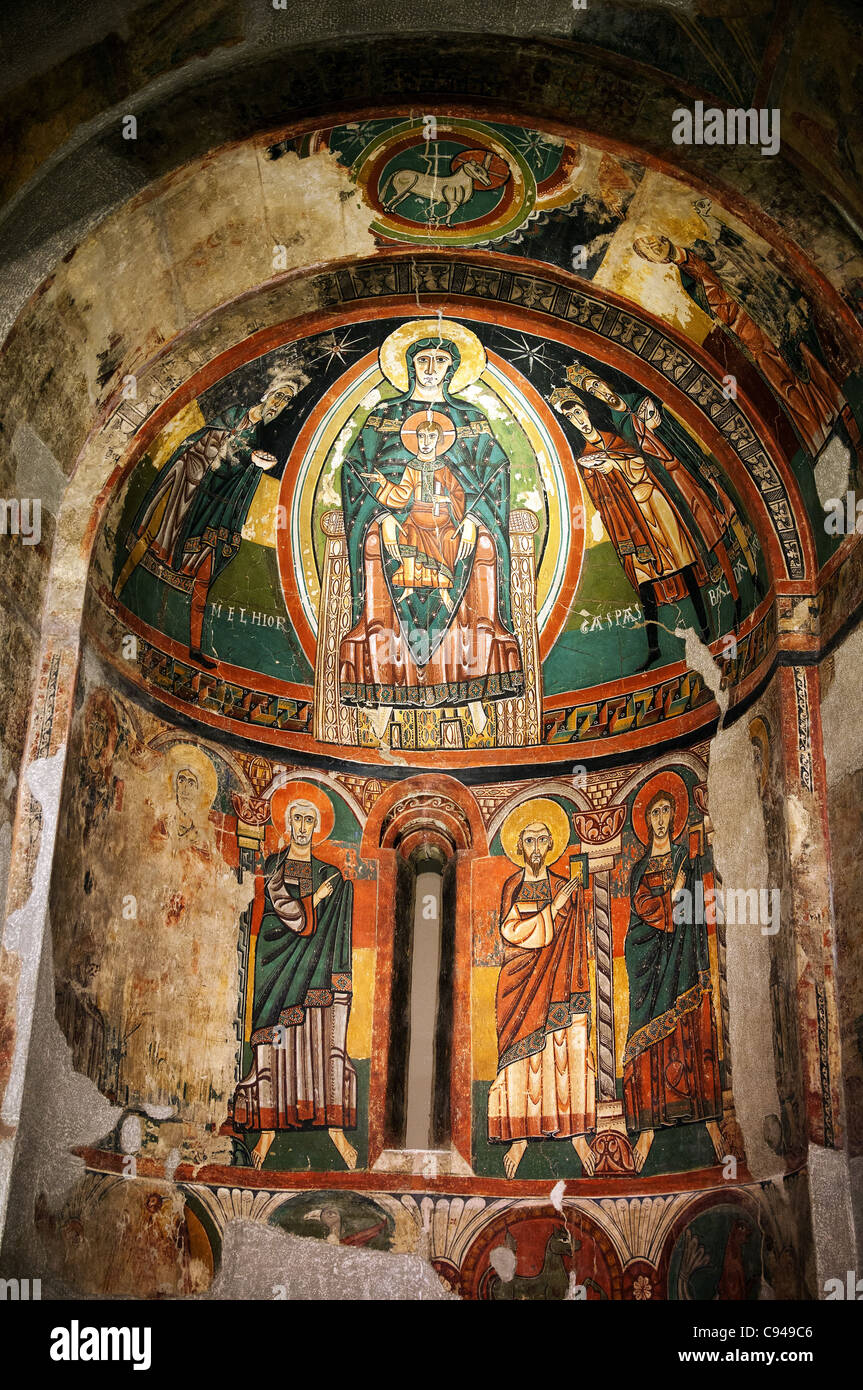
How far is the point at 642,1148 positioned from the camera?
10.5 meters

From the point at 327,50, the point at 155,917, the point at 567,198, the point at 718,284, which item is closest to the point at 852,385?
the point at 718,284

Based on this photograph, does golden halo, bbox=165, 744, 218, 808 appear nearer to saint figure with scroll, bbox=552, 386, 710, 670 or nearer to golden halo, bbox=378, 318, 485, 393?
golden halo, bbox=378, 318, 485, 393

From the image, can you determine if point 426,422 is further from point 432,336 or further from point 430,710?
point 430,710

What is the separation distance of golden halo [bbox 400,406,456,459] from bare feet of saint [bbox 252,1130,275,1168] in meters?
5.97

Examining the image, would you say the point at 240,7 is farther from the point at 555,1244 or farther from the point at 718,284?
the point at 555,1244

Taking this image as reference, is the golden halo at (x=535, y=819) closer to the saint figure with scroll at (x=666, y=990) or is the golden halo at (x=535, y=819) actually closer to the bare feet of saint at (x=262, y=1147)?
the saint figure with scroll at (x=666, y=990)

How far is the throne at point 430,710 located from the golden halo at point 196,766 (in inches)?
42.4

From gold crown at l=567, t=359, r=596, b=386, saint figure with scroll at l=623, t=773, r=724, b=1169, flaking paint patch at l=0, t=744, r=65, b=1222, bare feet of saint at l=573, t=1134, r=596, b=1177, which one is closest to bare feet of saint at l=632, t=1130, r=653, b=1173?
saint figure with scroll at l=623, t=773, r=724, b=1169

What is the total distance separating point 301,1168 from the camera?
10648 mm

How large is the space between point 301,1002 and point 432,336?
19.0 feet

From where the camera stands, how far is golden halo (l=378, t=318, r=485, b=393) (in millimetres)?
11859

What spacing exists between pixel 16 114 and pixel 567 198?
4102 millimetres

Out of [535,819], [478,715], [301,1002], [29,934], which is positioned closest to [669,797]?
[535,819]

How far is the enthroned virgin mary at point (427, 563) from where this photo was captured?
12281mm
